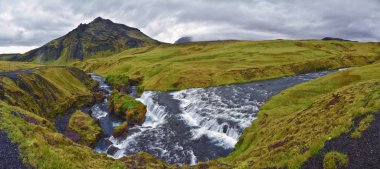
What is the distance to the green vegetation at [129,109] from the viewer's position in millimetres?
63659

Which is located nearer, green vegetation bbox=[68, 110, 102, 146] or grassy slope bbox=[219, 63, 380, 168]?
grassy slope bbox=[219, 63, 380, 168]

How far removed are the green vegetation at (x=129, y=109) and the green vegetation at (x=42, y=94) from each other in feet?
47.4

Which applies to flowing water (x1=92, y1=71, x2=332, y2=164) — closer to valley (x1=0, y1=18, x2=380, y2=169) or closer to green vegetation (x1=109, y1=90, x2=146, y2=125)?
valley (x1=0, y1=18, x2=380, y2=169)

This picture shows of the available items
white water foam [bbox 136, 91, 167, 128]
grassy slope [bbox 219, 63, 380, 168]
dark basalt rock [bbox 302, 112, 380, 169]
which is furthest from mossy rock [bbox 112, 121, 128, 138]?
dark basalt rock [bbox 302, 112, 380, 169]

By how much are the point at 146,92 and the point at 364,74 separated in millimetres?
69474

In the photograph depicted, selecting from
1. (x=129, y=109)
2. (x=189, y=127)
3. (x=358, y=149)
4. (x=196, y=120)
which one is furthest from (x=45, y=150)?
(x=129, y=109)

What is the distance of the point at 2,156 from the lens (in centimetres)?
2333

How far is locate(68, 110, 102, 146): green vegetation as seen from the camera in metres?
51.2

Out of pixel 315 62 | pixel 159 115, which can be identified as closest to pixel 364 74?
pixel 159 115

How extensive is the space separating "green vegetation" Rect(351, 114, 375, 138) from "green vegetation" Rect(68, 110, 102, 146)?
138 ft

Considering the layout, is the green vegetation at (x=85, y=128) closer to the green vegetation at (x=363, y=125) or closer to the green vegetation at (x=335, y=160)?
the green vegetation at (x=335, y=160)

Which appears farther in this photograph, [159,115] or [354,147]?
[159,115]

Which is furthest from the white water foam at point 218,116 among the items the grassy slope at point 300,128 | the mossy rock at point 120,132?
the mossy rock at point 120,132

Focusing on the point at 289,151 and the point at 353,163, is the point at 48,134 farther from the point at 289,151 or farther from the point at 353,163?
the point at 353,163
